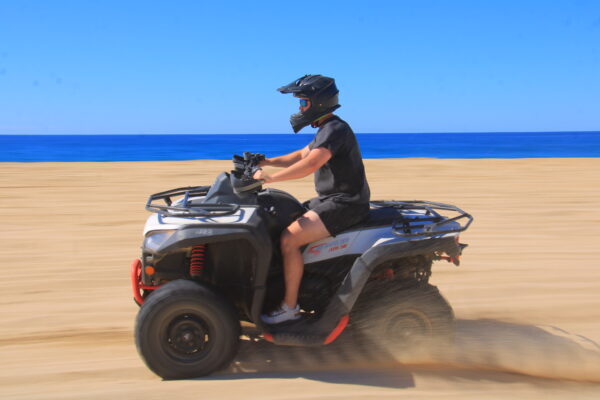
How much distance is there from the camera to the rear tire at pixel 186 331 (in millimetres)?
3965

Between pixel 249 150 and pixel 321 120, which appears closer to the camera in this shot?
pixel 321 120

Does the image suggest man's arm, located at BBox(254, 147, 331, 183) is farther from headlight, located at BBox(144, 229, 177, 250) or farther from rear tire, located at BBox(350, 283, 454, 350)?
rear tire, located at BBox(350, 283, 454, 350)

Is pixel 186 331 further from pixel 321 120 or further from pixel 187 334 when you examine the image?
pixel 321 120

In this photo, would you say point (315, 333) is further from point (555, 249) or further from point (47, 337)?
point (555, 249)


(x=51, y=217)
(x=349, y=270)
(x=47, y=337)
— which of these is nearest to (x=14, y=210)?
(x=51, y=217)

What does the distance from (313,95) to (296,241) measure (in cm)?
96

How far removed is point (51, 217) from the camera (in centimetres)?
1061

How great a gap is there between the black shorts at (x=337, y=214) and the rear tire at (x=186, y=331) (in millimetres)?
832

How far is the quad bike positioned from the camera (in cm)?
403

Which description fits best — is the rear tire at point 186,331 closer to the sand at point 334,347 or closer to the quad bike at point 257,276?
the quad bike at point 257,276

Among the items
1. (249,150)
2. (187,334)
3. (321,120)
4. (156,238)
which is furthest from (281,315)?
(249,150)

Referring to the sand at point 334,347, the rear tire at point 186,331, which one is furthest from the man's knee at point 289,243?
the sand at point 334,347

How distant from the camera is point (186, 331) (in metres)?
4.05

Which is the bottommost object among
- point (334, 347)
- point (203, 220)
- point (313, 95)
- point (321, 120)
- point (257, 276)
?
point (334, 347)
